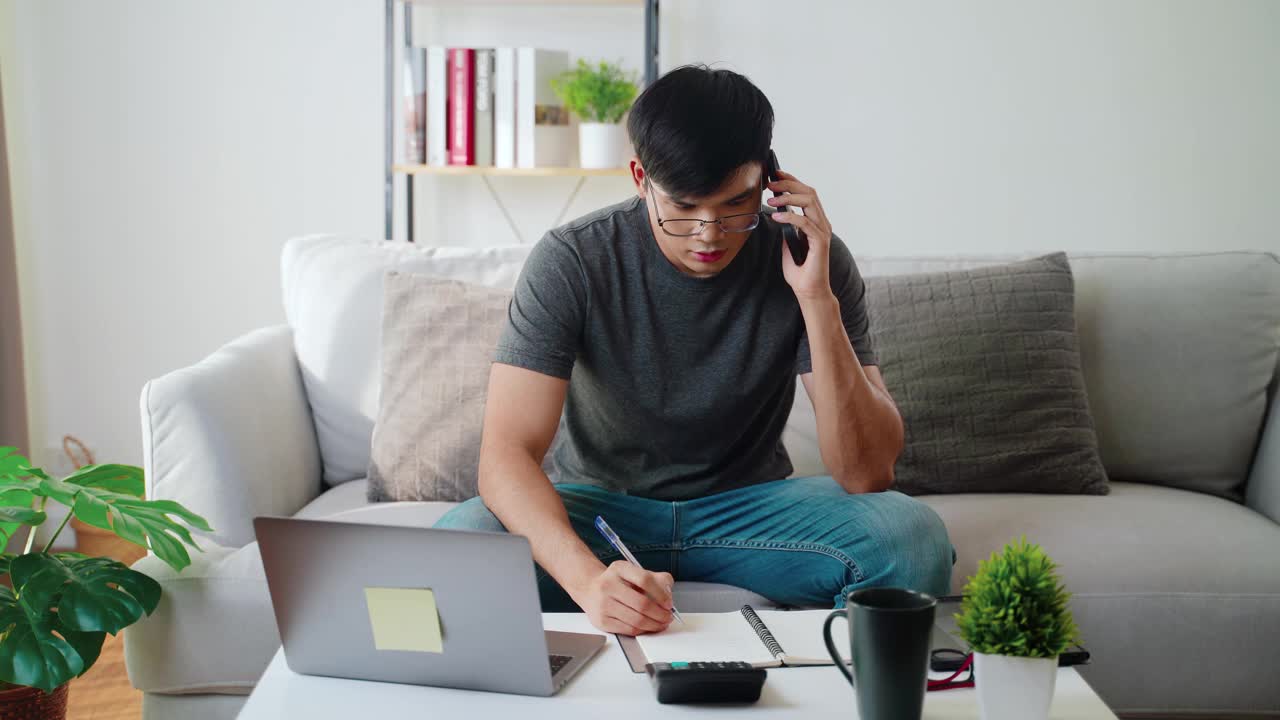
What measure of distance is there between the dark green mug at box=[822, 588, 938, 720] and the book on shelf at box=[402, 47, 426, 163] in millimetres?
2115

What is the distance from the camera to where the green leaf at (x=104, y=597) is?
138 cm

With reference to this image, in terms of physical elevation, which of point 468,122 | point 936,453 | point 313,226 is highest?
point 468,122

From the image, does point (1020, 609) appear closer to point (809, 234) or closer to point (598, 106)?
point (809, 234)

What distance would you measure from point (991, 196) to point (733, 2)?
0.82 meters

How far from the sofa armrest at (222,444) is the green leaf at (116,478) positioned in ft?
0.08

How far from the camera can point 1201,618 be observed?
61.4 inches

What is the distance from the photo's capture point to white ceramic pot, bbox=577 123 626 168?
2.71 meters

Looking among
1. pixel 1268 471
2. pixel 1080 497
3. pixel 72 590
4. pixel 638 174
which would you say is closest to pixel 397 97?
pixel 638 174

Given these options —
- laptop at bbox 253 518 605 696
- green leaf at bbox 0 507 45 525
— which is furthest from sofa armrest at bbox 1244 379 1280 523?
green leaf at bbox 0 507 45 525

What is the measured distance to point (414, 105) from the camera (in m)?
2.72

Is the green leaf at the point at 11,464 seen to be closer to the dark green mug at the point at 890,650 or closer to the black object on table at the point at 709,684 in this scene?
the black object on table at the point at 709,684

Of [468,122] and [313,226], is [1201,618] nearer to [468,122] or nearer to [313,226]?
[468,122]

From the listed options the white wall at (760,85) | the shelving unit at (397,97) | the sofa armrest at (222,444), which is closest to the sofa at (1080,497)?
the sofa armrest at (222,444)

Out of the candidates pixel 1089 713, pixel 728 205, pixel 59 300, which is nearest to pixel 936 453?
pixel 728 205
